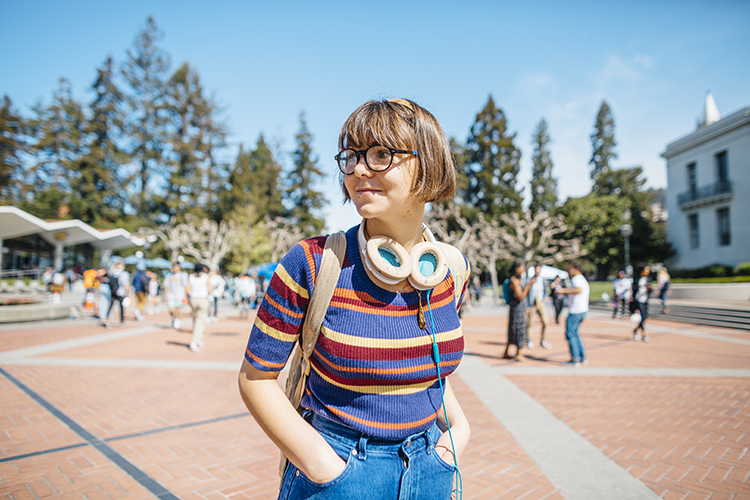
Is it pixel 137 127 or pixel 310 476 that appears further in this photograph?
pixel 137 127

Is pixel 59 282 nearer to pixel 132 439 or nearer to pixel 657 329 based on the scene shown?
pixel 132 439

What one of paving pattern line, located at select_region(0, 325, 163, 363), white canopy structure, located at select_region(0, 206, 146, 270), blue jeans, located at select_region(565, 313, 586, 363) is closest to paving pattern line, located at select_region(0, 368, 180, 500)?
paving pattern line, located at select_region(0, 325, 163, 363)

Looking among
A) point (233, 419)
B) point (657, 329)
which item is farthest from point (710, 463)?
point (657, 329)

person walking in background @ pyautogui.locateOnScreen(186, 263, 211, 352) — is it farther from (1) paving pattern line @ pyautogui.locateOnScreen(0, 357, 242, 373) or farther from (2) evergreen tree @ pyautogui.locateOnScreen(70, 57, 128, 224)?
(2) evergreen tree @ pyautogui.locateOnScreen(70, 57, 128, 224)

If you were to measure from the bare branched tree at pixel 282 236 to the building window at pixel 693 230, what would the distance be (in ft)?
94.9

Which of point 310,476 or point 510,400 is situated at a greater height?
point 310,476

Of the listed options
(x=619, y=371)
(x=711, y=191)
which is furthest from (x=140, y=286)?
(x=711, y=191)

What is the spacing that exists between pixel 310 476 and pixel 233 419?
13.2 feet

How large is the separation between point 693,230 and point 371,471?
36694 millimetres

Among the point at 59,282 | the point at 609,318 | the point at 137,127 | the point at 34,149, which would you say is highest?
the point at 137,127

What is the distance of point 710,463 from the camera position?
350 cm

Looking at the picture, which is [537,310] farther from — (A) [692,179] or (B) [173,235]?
(B) [173,235]

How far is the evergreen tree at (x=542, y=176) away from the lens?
47.2 meters

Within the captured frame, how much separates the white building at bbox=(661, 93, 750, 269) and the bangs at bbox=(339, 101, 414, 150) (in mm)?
31899
